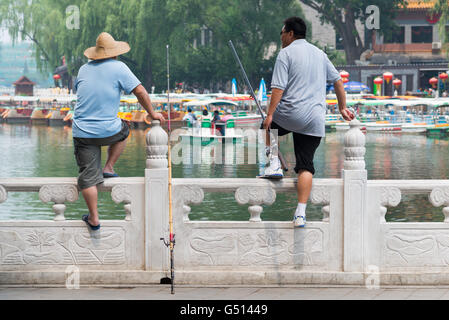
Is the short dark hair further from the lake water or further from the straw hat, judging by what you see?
the lake water

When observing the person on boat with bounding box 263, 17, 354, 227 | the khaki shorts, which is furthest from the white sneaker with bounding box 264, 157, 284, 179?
the khaki shorts

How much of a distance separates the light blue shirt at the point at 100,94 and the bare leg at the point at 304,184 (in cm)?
151

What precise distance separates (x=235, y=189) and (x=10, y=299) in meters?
1.96

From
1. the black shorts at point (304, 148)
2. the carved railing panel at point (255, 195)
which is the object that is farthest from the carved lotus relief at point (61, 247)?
the black shorts at point (304, 148)

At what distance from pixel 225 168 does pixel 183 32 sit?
80.8 ft

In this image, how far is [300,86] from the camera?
6.34 meters

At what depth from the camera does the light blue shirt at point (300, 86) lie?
632 centimetres

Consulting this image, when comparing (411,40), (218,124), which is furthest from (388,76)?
(218,124)

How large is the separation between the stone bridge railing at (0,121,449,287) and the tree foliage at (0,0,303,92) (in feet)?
133

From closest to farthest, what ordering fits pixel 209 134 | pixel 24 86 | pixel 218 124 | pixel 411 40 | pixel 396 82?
pixel 209 134 < pixel 218 124 < pixel 396 82 < pixel 411 40 < pixel 24 86

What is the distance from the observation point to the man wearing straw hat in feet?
21.0
